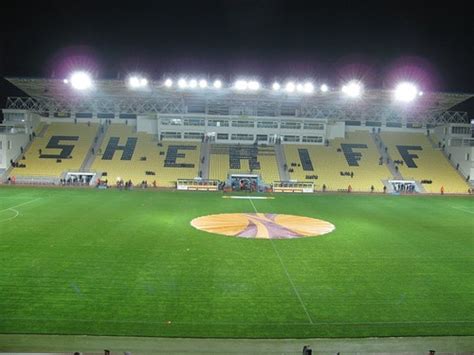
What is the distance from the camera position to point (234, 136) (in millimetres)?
54594

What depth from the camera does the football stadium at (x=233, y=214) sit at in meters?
10.0

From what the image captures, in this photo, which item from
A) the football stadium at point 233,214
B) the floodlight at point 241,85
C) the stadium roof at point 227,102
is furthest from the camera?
the stadium roof at point 227,102

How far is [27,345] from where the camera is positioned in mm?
8508

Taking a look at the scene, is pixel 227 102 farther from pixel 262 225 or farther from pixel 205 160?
pixel 262 225

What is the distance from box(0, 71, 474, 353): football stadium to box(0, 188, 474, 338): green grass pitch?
0.06m

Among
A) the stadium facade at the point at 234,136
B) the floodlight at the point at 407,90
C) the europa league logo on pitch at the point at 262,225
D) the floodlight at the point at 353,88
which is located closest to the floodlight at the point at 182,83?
the stadium facade at the point at 234,136

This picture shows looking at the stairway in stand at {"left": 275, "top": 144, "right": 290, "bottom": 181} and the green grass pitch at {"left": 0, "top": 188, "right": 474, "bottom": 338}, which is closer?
the green grass pitch at {"left": 0, "top": 188, "right": 474, "bottom": 338}

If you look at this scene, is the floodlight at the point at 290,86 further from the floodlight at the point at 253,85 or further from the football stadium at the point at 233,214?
the floodlight at the point at 253,85

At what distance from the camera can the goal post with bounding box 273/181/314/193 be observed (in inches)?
1748

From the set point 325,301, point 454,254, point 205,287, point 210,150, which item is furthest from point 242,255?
point 210,150

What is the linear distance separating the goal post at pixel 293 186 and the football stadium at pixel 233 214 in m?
0.25

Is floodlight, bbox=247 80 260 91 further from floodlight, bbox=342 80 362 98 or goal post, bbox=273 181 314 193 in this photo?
goal post, bbox=273 181 314 193

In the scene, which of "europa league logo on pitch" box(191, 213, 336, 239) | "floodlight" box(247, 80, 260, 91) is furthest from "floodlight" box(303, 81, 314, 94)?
"europa league logo on pitch" box(191, 213, 336, 239)

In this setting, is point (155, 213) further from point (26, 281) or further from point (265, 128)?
point (265, 128)
